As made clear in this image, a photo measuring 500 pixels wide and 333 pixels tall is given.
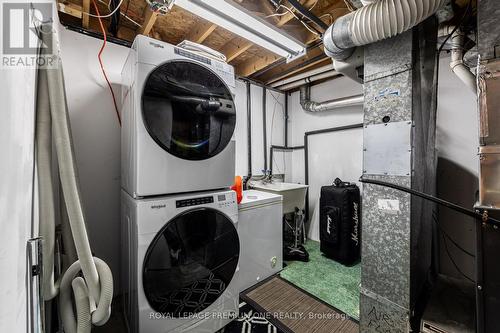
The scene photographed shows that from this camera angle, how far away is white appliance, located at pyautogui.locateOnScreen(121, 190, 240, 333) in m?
1.10

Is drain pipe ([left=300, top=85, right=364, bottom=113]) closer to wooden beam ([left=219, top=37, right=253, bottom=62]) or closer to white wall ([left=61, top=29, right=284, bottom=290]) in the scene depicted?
wooden beam ([left=219, top=37, right=253, bottom=62])

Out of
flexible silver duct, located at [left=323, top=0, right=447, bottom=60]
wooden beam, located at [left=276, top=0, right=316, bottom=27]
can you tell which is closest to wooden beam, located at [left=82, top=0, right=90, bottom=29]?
wooden beam, located at [left=276, top=0, right=316, bottom=27]

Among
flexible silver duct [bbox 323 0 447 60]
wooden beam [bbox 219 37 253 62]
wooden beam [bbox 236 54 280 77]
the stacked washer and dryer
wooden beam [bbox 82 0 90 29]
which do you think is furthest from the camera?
wooden beam [bbox 236 54 280 77]

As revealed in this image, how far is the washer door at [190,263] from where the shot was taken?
1.13 metres

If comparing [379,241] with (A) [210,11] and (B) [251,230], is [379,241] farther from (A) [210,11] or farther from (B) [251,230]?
(A) [210,11]

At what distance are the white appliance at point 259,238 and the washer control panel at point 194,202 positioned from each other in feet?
1.60

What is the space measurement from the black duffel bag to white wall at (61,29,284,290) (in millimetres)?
2315

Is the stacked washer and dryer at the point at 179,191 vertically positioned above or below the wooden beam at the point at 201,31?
below

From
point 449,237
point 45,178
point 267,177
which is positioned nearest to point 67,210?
point 45,178

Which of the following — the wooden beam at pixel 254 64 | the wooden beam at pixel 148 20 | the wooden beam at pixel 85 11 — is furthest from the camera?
the wooden beam at pixel 254 64

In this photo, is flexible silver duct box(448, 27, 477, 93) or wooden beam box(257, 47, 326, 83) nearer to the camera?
flexible silver duct box(448, 27, 477, 93)

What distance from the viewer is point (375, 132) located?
50.1 inches

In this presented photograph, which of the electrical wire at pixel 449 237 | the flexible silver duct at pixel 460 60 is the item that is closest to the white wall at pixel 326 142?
the electrical wire at pixel 449 237

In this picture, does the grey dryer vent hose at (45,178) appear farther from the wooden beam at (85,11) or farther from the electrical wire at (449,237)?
the electrical wire at (449,237)
